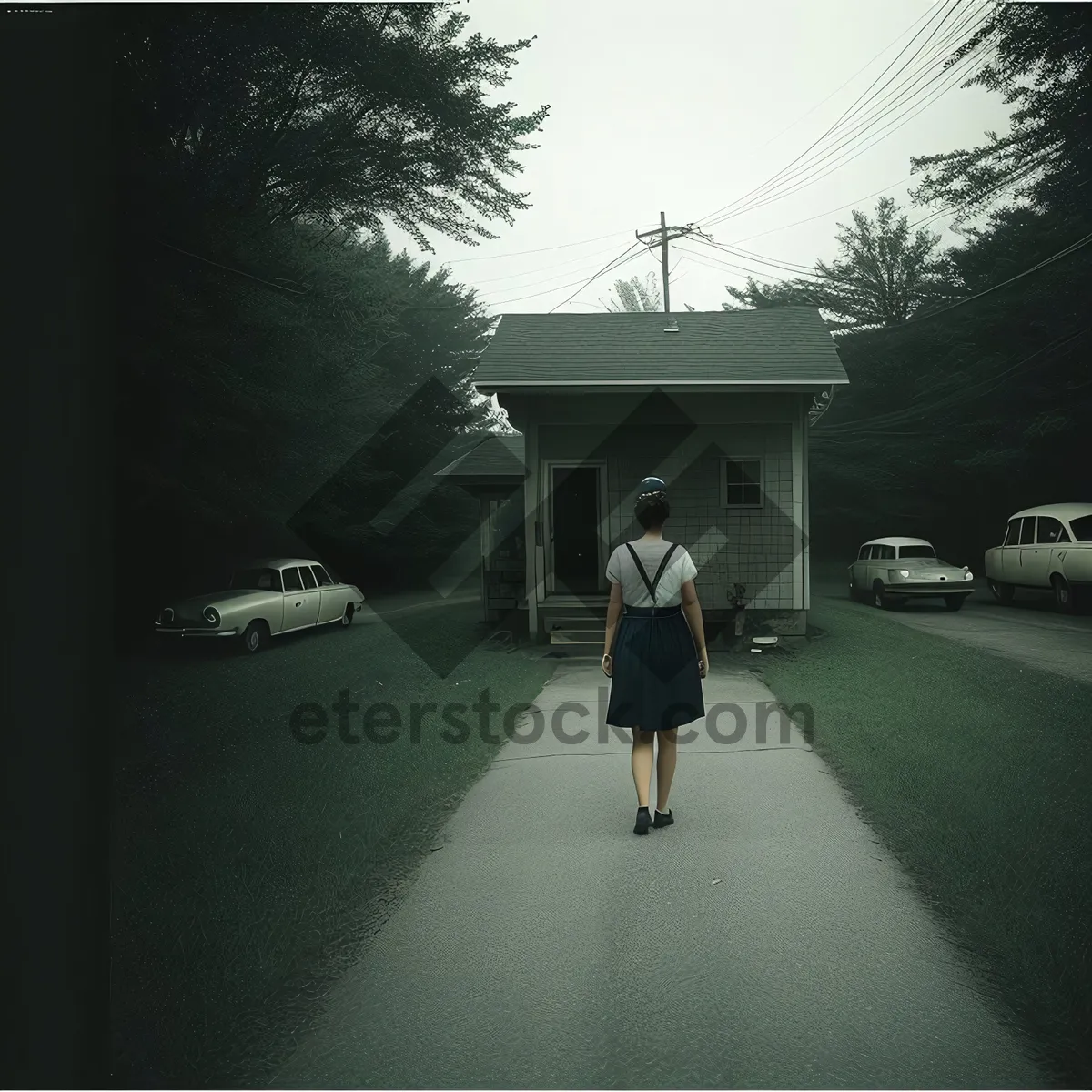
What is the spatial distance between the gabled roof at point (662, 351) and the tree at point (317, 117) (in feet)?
16.1

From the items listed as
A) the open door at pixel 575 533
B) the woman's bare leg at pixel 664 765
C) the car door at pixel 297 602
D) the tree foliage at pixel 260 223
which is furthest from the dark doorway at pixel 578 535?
the woman's bare leg at pixel 664 765

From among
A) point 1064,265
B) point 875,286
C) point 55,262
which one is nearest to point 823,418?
point 875,286

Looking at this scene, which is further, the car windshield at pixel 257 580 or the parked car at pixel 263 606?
the car windshield at pixel 257 580

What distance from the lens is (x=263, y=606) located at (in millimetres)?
9039

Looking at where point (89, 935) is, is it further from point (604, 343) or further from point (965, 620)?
point (604, 343)

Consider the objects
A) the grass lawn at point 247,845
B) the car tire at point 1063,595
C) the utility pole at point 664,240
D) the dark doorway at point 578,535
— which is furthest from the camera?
the utility pole at point 664,240

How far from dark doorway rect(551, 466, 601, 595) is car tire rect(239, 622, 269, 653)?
4972mm

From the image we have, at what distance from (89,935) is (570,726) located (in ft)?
16.1

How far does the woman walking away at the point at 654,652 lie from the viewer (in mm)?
4074

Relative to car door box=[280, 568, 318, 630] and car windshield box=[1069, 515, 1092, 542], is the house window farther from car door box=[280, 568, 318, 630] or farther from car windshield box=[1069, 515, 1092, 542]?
car door box=[280, 568, 318, 630]

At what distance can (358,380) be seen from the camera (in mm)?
8211

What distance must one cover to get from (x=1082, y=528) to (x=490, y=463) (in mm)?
10696

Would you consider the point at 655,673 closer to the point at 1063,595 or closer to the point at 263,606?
the point at 1063,595

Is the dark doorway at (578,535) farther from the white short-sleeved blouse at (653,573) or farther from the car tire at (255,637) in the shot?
the white short-sleeved blouse at (653,573)
